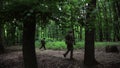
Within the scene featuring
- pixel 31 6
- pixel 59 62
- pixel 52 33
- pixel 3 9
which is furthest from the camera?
pixel 52 33

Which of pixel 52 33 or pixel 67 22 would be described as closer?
pixel 67 22

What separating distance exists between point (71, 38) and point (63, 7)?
5.39 meters

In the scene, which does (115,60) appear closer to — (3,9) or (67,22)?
(67,22)

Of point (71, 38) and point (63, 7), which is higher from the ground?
point (63, 7)

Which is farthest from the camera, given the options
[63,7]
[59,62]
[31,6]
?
[59,62]

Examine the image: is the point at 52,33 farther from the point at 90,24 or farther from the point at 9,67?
the point at 90,24

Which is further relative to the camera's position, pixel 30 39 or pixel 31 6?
pixel 30 39

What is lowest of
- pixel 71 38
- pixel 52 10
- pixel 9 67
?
pixel 9 67

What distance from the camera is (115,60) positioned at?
12.8 metres

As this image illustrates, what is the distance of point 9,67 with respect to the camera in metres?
12.9

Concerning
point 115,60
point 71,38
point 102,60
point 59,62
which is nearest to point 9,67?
point 59,62

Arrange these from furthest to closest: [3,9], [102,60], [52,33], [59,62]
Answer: [52,33], [102,60], [59,62], [3,9]

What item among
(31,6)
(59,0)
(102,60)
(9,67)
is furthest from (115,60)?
(31,6)

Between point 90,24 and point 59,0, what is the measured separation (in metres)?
1.89
